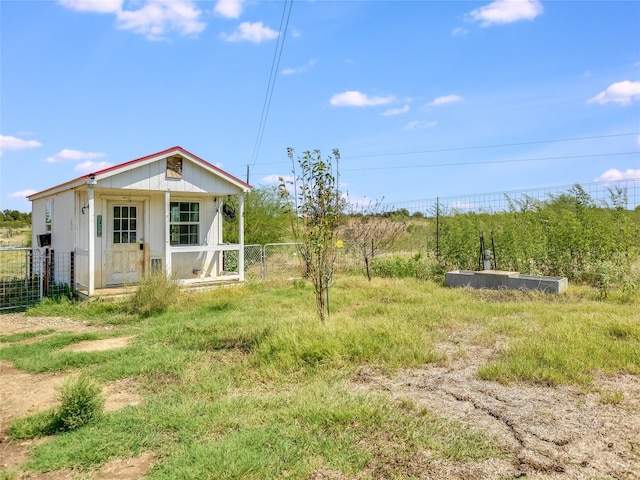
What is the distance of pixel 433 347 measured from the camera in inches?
222

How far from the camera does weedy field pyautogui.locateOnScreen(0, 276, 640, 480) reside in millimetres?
2975

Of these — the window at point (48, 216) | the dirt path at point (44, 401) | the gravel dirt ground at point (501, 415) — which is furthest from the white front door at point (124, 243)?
the gravel dirt ground at point (501, 415)

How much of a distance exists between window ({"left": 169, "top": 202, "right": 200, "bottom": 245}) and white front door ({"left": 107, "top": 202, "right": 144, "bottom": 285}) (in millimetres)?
851

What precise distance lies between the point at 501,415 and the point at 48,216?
13.5 meters

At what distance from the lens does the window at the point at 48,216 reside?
12618 mm

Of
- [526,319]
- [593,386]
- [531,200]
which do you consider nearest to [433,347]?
[593,386]

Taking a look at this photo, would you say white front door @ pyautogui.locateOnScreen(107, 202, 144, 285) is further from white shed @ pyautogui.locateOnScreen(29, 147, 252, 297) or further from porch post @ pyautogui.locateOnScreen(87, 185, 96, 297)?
porch post @ pyautogui.locateOnScreen(87, 185, 96, 297)

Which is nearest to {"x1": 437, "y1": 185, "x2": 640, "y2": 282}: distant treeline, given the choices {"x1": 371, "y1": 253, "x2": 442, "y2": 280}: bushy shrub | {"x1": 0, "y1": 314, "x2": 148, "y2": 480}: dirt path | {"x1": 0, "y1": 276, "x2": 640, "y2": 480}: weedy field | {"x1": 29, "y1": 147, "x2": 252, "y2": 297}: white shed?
{"x1": 371, "y1": 253, "x2": 442, "y2": 280}: bushy shrub

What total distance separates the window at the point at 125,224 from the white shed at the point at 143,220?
0.08 feet

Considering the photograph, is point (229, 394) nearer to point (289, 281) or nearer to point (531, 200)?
point (289, 281)

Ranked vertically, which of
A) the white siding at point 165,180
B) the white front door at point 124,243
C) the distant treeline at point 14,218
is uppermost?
the distant treeline at point 14,218

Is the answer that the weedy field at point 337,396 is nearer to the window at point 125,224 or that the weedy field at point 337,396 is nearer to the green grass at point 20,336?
the green grass at point 20,336

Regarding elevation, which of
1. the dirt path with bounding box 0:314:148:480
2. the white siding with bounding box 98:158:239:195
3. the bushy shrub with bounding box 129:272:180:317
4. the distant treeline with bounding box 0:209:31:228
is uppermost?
the distant treeline with bounding box 0:209:31:228

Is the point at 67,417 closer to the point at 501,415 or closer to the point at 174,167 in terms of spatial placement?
the point at 501,415
